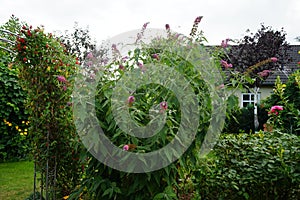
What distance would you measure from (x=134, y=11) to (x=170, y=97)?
9.55ft

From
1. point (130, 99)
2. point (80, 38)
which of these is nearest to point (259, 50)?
point (80, 38)

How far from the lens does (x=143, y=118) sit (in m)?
2.26

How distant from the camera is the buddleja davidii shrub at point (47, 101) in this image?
3219 millimetres

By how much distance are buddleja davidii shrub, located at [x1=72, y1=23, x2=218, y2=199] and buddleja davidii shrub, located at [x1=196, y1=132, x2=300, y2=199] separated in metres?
0.52

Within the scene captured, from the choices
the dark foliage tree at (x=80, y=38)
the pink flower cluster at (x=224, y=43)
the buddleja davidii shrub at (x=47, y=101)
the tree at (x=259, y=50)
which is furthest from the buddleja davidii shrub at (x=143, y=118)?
the dark foliage tree at (x=80, y=38)

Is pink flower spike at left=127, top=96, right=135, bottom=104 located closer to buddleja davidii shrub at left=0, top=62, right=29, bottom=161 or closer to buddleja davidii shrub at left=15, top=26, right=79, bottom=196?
buddleja davidii shrub at left=15, top=26, right=79, bottom=196

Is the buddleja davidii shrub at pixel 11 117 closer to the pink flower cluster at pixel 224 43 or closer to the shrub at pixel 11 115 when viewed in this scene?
the shrub at pixel 11 115

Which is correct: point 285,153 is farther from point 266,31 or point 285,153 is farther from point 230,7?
point 266,31

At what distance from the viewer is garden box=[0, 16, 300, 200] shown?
225cm

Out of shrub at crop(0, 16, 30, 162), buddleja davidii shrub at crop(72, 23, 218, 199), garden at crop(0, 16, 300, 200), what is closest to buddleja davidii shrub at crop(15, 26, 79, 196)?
garden at crop(0, 16, 300, 200)

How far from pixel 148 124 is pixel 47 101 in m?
1.43

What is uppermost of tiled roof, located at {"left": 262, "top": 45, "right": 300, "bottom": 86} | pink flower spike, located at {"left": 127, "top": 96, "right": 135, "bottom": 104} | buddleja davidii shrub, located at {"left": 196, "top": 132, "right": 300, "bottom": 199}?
tiled roof, located at {"left": 262, "top": 45, "right": 300, "bottom": 86}

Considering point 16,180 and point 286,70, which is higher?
point 286,70

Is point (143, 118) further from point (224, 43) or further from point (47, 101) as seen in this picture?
point (47, 101)
